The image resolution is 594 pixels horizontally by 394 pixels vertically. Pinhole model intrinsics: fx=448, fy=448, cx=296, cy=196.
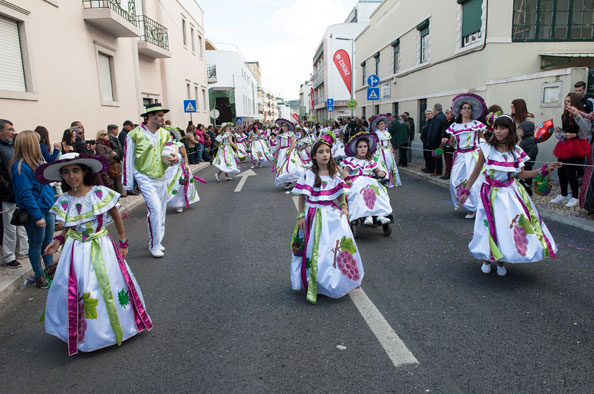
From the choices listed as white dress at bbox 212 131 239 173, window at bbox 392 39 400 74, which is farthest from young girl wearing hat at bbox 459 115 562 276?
window at bbox 392 39 400 74

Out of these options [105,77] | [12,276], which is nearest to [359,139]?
[12,276]

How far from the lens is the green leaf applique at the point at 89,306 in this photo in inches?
143

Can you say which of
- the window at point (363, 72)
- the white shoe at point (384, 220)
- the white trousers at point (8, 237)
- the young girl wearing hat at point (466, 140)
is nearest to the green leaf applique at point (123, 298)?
the white trousers at point (8, 237)

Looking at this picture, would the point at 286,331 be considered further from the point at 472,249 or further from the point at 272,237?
the point at 272,237

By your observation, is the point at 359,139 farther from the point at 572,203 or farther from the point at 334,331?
the point at 572,203

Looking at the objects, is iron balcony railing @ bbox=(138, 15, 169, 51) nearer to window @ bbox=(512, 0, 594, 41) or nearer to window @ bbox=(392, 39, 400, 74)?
window @ bbox=(392, 39, 400, 74)

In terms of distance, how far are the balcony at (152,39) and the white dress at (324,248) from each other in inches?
675

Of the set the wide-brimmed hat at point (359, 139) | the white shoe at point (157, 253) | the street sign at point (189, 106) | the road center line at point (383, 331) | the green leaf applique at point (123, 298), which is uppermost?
the street sign at point (189, 106)

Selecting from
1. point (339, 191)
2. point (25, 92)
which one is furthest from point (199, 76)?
point (339, 191)

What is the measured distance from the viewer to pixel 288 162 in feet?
39.5

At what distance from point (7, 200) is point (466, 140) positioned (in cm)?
732

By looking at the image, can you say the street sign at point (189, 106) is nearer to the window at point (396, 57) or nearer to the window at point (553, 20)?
the window at point (396, 57)

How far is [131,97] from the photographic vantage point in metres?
17.6

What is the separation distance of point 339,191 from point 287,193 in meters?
7.15
